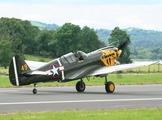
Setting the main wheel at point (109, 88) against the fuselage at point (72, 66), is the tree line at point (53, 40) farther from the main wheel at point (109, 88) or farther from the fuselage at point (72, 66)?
the main wheel at point (109, 88)

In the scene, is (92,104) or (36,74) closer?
(92,104)

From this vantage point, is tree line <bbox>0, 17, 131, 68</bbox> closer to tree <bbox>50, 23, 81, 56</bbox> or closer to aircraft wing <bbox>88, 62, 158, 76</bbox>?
tree <bbox>50, 23, 81, 56</bbox>

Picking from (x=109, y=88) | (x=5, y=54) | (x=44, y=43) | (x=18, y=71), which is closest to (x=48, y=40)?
(x=44, y=43)

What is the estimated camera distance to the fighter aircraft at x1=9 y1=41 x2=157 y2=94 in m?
27.0

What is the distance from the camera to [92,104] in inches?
853

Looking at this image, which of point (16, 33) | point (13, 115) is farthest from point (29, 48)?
point (13, 115)

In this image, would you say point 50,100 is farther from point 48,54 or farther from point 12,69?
point 48,54

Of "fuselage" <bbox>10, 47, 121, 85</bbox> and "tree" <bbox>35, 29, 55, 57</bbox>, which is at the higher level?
"tree" <bbox>35, 29, 55, 57</bbox>

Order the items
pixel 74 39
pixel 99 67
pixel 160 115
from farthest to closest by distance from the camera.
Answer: pixel 74 39 < pixel 99 67 < pixel 160 115

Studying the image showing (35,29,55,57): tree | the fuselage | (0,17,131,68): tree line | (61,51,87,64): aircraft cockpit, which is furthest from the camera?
(35,29,55,57): tree

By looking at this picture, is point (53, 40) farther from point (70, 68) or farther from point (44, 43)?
point (70, 68)

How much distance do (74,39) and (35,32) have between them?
3641 cm

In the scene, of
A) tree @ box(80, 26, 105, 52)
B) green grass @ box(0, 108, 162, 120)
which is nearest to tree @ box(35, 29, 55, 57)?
tree @ box(80, 26, 105, 52)

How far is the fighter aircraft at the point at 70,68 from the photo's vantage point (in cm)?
2703
